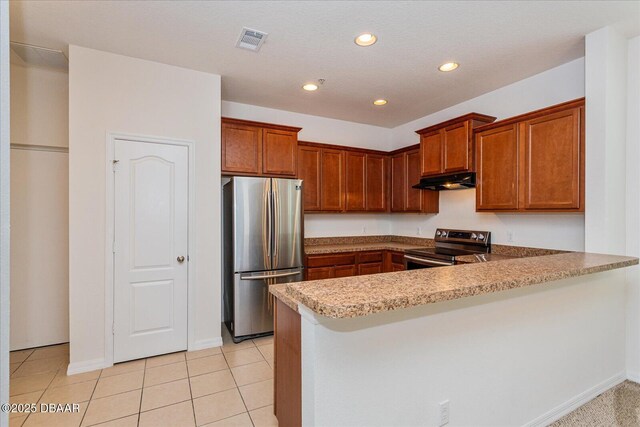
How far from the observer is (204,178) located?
312cm

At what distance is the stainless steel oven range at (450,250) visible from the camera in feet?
10.9

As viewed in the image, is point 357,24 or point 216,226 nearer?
point 357,24

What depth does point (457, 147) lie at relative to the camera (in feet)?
11.4

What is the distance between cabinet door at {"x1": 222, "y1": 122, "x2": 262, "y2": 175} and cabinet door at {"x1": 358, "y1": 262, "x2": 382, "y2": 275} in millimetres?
1869

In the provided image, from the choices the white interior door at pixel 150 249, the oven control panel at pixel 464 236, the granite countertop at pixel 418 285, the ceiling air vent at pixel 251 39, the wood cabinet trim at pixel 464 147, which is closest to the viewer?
the granite countertop at pixel 418 285

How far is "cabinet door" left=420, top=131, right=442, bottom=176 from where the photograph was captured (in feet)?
12.1

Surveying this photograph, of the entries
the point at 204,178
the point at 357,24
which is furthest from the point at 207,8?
the point at 204,178

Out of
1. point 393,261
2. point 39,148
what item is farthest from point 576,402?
point 39,148

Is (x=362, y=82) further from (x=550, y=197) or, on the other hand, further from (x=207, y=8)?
(x=550, y=197)

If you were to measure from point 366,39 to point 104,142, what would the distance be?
244 cm

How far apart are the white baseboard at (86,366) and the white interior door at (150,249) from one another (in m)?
0.10

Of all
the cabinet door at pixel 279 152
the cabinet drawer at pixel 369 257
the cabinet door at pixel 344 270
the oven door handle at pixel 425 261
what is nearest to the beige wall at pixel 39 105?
the cabinet door at pixel 279 152

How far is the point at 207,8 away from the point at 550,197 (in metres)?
3.13

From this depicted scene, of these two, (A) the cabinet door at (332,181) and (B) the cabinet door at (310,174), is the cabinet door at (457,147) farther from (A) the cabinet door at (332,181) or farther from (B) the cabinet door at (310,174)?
(B) the cabinet door at (310,174)
